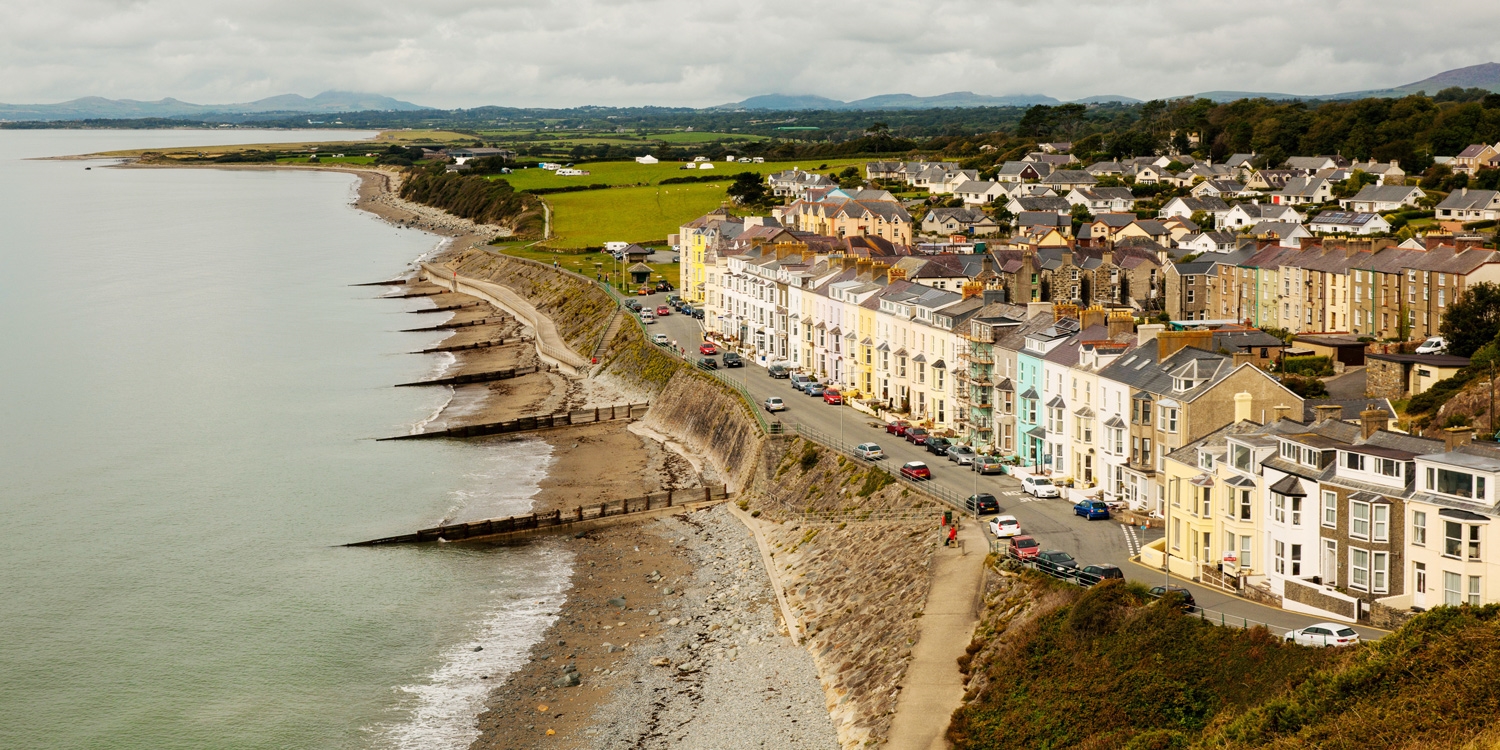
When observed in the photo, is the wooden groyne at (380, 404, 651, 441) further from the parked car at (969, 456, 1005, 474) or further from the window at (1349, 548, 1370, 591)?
the window at (1349, 548, 1370, 591)

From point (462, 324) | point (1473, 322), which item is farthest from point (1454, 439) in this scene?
point (462, 324)

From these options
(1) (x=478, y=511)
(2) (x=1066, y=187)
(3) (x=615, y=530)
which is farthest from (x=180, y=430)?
(2) (x=1066, y=187)

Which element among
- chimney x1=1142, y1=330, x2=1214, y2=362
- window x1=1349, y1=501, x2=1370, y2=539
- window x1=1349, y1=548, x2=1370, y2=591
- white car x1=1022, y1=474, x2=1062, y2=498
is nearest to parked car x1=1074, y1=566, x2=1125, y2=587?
window x1=1349, y1=548, x2=1370, y2=591

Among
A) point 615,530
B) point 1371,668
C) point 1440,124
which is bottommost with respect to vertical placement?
point 615,530

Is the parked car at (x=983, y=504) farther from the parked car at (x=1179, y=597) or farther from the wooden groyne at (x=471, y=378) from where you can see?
the wooden groyne at (x=471, y=378)

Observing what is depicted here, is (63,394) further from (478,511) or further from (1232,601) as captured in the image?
(1232,601)

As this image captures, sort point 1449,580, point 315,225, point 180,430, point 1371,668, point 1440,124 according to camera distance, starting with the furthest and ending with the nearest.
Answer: point 315,225
point 1440,124
point 180,430
point 1449,580
point 1371,668

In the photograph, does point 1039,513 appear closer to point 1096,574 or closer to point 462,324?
point 1096,574
